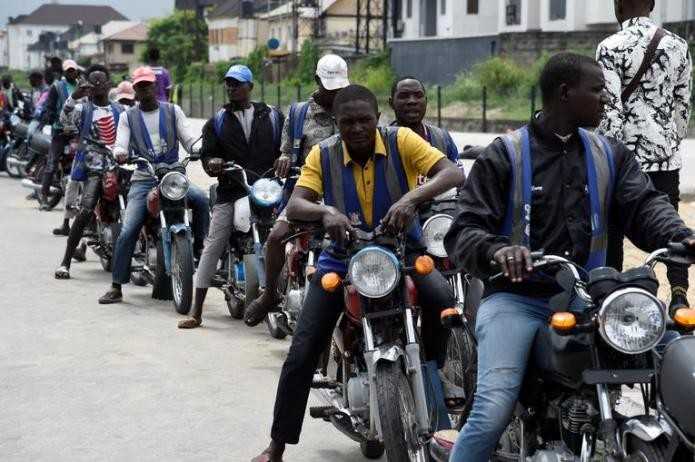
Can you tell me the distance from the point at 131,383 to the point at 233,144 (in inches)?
97.5

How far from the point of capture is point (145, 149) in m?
11.7

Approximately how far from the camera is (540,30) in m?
46.0

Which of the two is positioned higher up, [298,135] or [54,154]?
[298,135]

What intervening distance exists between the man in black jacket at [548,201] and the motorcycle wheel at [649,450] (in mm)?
682

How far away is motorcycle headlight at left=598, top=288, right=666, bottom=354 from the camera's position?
4.21 m

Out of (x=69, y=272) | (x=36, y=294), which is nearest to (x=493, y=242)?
(x=36, y=294)

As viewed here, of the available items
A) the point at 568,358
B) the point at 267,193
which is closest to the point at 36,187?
the point at 267,193

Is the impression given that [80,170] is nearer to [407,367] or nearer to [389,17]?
[407,367]

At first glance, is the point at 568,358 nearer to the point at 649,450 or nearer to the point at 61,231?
the point at 649,450

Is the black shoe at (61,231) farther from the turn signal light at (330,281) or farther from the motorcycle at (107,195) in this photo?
the turn signal light at (330,281)

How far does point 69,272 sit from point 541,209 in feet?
30.2

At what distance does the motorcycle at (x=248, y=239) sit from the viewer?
33.1ft

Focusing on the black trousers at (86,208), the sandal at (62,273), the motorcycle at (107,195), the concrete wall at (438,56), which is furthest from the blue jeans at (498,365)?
the concrete wall at (438,56)

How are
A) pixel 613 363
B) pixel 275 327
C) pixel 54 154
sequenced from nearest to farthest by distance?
pixel 613 363
pixel 275 327
pixel 54 154
